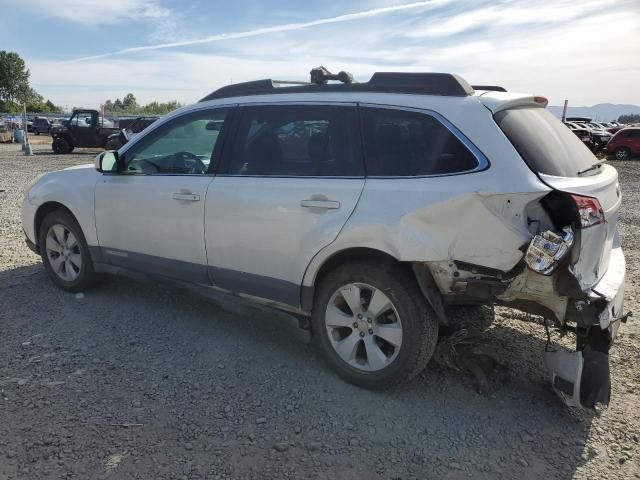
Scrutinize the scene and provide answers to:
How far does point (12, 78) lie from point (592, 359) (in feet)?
331

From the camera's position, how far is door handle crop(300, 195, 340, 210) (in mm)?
3225

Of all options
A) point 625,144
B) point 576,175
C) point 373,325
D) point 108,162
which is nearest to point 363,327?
point 373,325

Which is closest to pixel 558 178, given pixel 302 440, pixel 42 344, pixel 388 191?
pixel 388 191

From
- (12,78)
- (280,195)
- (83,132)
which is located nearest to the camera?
(280,195)

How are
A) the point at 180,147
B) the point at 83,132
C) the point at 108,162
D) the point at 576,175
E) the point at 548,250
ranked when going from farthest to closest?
the point at 83,132, the point at 108,162, the point at 180,147, the point at 576,175, the point at 548,250

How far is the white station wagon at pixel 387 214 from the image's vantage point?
2.80 metres

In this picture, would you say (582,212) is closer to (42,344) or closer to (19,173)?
(42,344)

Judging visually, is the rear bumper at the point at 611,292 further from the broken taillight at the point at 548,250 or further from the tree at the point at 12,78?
the tree at the point at 12,78

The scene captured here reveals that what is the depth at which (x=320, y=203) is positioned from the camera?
328 centimetres

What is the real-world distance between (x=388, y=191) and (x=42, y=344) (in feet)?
9.07

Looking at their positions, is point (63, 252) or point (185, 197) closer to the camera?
point (185, 197)

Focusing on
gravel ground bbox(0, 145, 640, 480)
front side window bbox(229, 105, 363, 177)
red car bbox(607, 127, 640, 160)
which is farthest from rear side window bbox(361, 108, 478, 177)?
red car bbox(607, 127, 640, 160)

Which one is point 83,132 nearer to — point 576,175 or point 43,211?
point 43,211

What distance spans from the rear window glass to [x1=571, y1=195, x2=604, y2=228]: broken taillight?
0.69 ft
